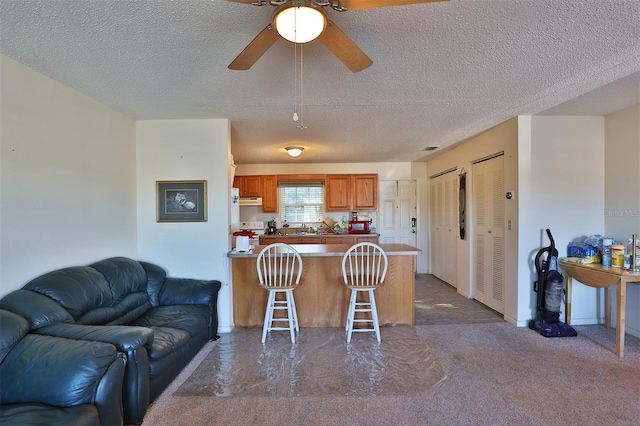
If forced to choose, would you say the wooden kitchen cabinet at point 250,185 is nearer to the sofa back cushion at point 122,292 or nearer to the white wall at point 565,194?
the sofa back cushion at point 122,292

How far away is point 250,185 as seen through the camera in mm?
6059

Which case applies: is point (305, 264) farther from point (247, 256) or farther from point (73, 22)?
point (73, 22)

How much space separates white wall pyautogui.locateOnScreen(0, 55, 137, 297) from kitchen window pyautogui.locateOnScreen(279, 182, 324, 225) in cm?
329

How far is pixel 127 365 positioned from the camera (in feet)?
5.86

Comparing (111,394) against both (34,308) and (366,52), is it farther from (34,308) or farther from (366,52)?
(366,52)

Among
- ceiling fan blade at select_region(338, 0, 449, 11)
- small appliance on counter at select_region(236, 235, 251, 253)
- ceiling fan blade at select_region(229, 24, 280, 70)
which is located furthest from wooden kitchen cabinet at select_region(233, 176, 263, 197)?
ceiling fan blade at select_region(338, 0, 449, 11)

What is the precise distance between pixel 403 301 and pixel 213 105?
2.97m

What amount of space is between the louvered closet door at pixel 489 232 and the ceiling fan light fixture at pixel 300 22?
10.4ft

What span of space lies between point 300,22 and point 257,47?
331 millimetres

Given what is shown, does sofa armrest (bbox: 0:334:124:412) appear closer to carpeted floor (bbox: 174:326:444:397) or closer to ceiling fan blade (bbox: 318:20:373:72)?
carpeted floor (bbox: 174:326:444:397)

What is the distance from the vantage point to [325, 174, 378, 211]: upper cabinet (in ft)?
19.8

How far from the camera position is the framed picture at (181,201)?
134 inches

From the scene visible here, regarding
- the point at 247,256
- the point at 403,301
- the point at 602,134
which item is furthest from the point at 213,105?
→ the point at 602,134

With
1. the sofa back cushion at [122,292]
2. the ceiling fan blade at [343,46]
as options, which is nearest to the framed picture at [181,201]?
the sofa back cushion at [122,292]
